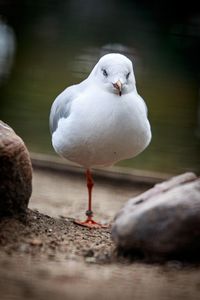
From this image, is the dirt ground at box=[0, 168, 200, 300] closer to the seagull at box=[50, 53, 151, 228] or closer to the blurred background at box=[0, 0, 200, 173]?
the seagull at box=[50, 53, 151, 228]

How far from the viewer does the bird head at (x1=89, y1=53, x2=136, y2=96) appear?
246 cm

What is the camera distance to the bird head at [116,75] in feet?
8.07

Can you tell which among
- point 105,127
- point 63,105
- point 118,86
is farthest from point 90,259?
point 63,105

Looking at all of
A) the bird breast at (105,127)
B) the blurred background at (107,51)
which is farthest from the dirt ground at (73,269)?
the blurred background at (107,51)

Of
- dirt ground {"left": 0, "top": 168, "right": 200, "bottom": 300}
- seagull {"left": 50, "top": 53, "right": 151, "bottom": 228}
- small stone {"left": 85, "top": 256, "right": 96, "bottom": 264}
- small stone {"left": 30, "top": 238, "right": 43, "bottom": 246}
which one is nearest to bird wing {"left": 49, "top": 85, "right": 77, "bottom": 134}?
seagull {"left": 50, "top": 53, "right": 151, "bottom": 228}

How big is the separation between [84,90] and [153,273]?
1.03 meters

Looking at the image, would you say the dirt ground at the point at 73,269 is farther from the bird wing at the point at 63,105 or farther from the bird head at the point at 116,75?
the bird head at the point at 116,75

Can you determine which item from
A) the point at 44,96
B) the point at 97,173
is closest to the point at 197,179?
the point at 97,173

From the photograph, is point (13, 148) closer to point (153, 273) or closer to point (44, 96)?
point (153, 273)

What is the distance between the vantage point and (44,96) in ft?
17.1

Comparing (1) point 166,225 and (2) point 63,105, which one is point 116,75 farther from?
(1) point 166,225

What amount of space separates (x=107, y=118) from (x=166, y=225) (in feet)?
2.18

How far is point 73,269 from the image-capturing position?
5.77 ft

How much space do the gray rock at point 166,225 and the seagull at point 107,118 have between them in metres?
0.56
